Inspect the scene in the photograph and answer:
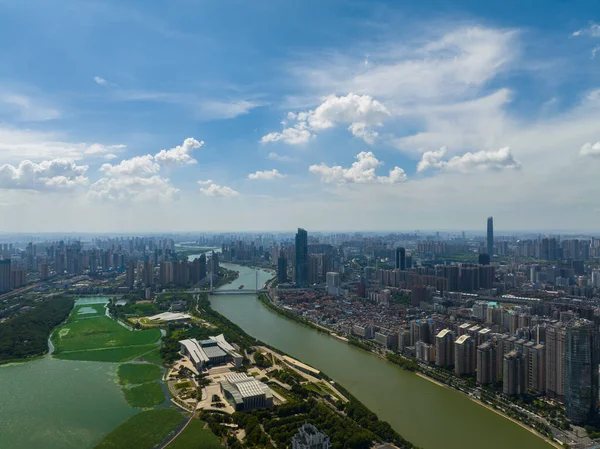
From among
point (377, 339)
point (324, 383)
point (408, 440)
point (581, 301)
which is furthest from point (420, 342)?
point (581, 301)

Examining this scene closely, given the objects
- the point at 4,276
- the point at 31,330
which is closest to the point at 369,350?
the point at 31,330

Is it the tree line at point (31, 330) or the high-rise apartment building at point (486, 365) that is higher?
the high-rise apartment building at point (486, 365)

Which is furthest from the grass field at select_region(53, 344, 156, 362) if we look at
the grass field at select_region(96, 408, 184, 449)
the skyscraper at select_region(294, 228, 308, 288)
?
the skyscraper at select_region(294, 228, 308, 288)

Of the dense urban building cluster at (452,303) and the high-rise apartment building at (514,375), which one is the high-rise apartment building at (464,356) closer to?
the dense urban building cluster at (452,303)

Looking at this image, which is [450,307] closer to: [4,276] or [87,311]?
[87,311]

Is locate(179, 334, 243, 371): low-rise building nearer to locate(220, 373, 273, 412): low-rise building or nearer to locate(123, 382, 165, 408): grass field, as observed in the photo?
locate(123, 382, 165, 408): grass field

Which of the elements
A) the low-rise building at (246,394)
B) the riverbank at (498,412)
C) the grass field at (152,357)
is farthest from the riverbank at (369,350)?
the grass field at (152,357)
